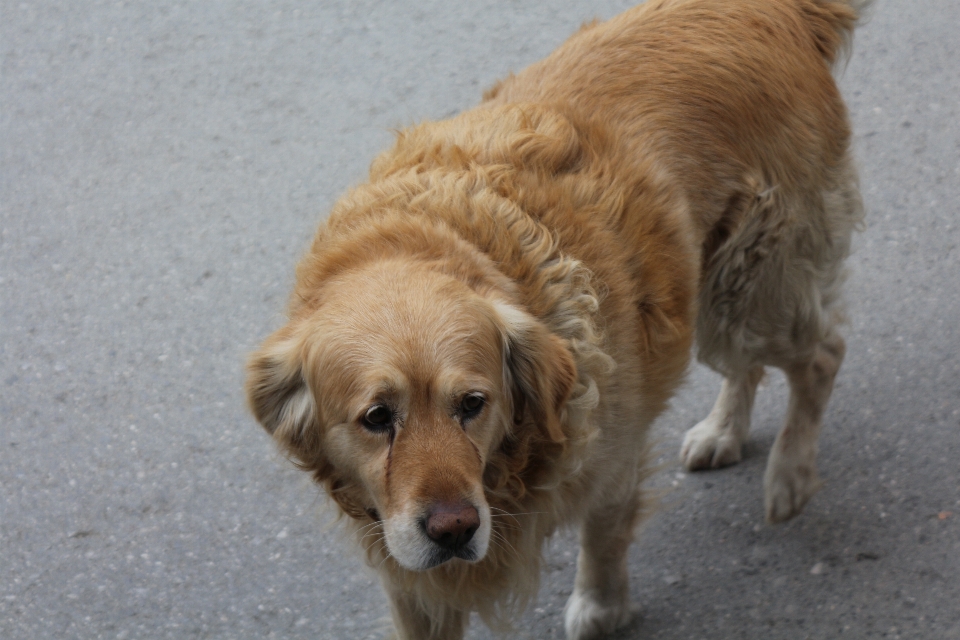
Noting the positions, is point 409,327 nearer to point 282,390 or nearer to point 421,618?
point 282,390

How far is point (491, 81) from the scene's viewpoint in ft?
16.7

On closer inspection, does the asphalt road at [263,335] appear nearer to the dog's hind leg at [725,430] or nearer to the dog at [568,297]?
the dog's hind leg at [725,430]

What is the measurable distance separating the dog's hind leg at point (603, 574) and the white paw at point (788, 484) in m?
0.56

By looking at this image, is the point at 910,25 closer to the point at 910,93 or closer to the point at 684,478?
the point at 910,93

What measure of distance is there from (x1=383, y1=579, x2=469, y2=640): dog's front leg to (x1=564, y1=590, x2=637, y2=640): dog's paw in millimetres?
375

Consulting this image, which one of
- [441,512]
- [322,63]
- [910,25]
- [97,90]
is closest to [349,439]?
[441,512]

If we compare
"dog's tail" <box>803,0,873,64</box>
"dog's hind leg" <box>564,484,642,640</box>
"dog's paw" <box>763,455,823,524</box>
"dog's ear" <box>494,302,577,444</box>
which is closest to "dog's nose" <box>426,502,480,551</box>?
"dog's ear" <box>494,302,577,444</box>

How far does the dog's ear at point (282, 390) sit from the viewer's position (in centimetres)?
227

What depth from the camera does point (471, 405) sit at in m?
2.15

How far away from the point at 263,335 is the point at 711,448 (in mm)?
1760

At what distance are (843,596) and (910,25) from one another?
3322mm

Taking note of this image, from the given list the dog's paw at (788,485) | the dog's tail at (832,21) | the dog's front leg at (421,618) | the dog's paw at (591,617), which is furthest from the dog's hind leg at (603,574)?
the dog's tail at (832,21)

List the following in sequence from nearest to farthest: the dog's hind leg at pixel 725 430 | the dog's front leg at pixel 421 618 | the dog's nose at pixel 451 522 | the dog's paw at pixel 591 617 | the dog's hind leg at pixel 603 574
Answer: the dog's nose at pixel 451 522
the dog's front leg at pixel 421 618
the dog's hind leg at pixel 603 574
the dog's paw at pixel 591 617
the dog's hind leg at pixel 725 430

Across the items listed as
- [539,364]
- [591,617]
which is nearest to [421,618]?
[591,617]
